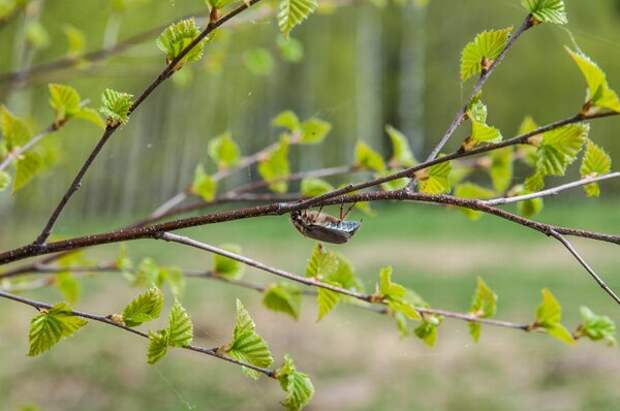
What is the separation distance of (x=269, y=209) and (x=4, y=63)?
3.90 meters

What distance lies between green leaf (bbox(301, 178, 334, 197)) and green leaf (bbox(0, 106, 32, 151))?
0.26m

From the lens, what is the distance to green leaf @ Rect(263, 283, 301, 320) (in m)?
0.74

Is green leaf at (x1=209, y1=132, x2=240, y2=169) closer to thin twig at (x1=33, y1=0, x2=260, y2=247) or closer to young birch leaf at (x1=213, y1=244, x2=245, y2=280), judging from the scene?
young birch leaf at (x1=213, y1=244, x2=245, y2=280)

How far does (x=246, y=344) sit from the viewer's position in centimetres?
49

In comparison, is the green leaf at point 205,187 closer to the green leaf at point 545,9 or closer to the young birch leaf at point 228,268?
the young birch leaf at point 228,268

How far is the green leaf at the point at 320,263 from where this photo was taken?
1.86ft

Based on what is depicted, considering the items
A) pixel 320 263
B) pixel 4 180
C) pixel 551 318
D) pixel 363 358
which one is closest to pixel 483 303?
pixel 551 318

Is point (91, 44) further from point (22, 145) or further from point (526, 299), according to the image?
point (22, 145)

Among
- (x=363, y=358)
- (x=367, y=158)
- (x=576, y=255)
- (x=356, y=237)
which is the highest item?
(x=367, y=158)

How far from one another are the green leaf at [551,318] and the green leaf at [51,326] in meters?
Result: 0.37

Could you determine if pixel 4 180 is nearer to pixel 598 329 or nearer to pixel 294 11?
pixel 294 11

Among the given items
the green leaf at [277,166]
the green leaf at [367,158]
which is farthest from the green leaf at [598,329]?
the green leaf at [277,166]

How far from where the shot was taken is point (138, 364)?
2.68 metres

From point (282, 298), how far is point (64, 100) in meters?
0.27
